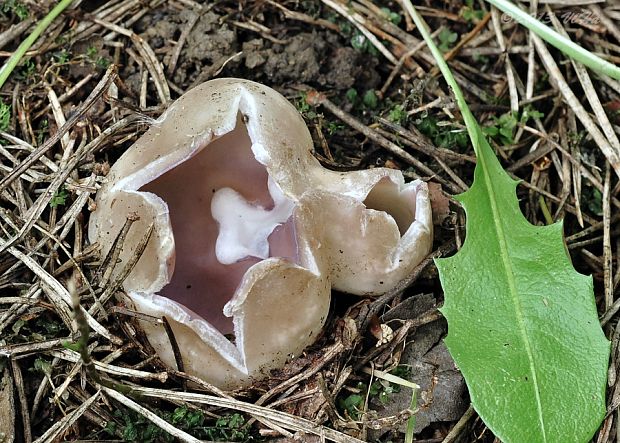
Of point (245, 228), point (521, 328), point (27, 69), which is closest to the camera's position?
point (521, 328)

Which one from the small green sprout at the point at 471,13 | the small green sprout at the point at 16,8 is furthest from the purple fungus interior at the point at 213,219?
→ the small green sprout at the point at 471,13

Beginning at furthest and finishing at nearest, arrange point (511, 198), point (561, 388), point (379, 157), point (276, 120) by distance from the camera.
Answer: point (379, 157) < point (511, 198) < point (276, 120) < point (561, 388)

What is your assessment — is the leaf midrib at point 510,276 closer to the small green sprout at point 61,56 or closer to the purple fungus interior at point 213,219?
the purple fungus interior at point 213,219

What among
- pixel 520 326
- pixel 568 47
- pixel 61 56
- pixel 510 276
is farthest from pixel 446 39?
pixel 61 56

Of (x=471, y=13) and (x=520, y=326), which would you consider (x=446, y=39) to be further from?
(x=520, y=326)

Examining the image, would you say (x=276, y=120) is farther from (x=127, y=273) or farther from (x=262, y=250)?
(x=127, y=273)

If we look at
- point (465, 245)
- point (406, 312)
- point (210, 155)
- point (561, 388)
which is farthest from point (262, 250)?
point (561, 388)
